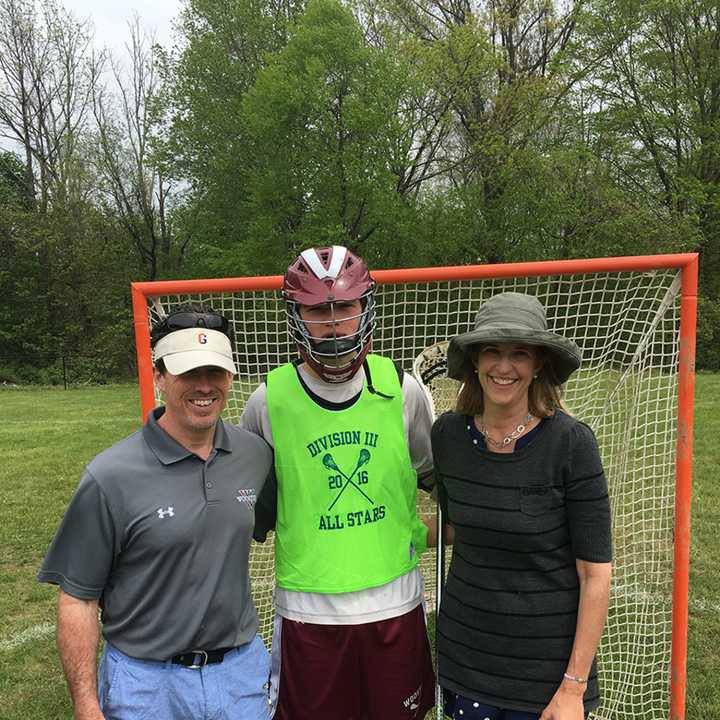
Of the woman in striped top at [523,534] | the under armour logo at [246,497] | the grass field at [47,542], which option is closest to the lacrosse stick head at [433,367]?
the woman in striped top at [523,534]

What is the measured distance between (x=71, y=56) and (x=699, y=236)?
27.1 m

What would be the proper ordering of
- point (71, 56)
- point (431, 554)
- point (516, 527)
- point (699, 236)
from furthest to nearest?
point (71, 56) → point (699, 236) → point (431, 554) → point (516, 527)

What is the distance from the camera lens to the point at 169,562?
1.97 m

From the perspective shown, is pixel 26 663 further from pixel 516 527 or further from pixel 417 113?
pixel 417 113

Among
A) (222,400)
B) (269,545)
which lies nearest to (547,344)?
(222,400)

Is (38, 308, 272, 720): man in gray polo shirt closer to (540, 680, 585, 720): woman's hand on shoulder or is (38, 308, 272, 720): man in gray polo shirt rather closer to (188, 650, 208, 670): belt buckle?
(188, 650, 208, 670): belt buckle

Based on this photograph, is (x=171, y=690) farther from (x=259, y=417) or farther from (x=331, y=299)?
(x=331, y=299)

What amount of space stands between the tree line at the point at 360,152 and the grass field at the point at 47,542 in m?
10.6

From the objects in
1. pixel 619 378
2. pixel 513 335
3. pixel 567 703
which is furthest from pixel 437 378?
pixel 567 703

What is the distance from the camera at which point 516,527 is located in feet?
6.42

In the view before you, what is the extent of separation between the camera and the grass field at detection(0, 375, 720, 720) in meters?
3.98

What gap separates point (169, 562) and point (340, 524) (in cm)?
61

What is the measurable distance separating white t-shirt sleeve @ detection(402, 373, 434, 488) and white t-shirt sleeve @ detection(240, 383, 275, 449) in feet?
1.67

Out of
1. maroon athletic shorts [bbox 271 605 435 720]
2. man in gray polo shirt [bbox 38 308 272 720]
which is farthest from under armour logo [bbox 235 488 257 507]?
maroon athletic shorts [bbox 271 605 435 720]
